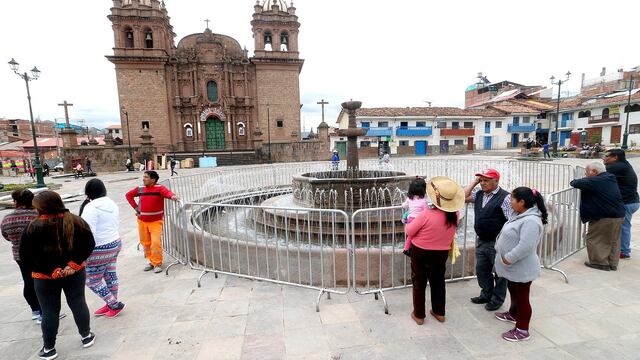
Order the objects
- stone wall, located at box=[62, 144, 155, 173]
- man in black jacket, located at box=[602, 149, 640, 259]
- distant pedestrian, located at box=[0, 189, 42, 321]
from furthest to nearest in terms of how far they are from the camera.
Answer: stone wall, located at box=[62, 144, 155, 173] → man in black jacket, located at box=[602, 149, 640, 259] → distant pedestrian, located at box=[0, 189, 42, 321]

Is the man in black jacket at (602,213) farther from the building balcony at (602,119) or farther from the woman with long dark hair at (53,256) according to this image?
the building balcony at (602,119)

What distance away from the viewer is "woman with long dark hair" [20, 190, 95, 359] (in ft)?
8.61

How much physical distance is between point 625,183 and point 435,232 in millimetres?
3785

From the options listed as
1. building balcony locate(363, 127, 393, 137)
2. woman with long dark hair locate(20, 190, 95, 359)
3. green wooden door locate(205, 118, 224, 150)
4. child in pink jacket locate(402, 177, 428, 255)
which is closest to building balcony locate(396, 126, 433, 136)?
building balcony locate(363, 127, 393, 137)

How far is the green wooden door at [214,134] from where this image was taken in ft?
109

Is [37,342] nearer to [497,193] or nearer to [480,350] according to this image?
[480,350]

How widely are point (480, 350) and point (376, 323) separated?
0.99m

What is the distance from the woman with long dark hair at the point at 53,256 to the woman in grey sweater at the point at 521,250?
3925mm

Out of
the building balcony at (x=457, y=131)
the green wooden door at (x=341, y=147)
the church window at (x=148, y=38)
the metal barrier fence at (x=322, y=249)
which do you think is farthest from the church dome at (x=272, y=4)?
the metal barrier fence at (x=322, y=249)

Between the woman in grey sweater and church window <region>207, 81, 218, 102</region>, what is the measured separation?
34.4 meters

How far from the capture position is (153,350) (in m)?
2.98

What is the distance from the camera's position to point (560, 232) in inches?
188

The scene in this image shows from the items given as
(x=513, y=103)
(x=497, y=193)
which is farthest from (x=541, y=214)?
(x=513, y=103)

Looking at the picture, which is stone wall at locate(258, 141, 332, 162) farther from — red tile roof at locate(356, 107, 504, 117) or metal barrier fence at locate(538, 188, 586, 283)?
metal barrier fence at locate(538, 188, 586, 283)
